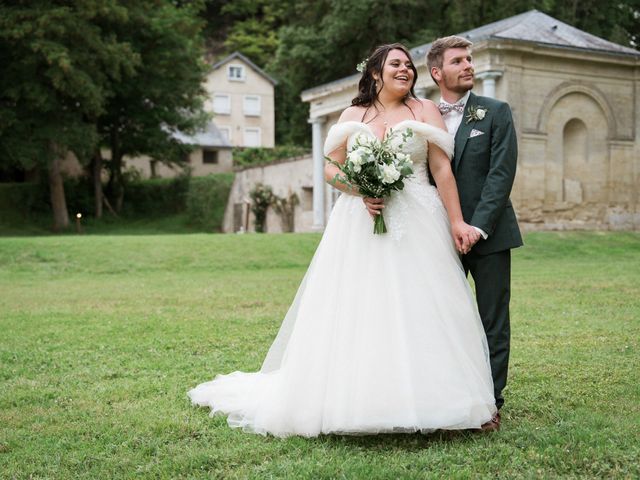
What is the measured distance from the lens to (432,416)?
14.9 feet

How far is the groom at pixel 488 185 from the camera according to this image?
5031 mm

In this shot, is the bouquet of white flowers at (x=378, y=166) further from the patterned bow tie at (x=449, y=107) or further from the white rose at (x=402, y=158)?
the patterned bow tie at (x=449, y=107)

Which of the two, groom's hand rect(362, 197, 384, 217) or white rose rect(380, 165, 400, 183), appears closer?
white rose rect(380, 165, 400, 183)

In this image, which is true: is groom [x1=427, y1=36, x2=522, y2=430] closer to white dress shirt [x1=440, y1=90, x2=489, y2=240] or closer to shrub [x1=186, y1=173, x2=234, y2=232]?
white dress shirt [x1=440, y1=90, x2=489, y2=240]

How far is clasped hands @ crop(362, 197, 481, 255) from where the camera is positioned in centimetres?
493

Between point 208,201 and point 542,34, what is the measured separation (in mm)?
22733

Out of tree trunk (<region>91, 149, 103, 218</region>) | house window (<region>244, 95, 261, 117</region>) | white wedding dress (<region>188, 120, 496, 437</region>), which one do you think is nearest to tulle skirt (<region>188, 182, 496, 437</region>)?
white wedding dress (<region>188, 120, 496, 437</region>)

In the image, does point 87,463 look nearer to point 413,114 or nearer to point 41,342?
point 413,114

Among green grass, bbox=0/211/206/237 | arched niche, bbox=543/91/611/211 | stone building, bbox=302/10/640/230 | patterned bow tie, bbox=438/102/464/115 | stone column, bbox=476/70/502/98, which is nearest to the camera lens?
patterned bow tie, bbox=438/102/464/115

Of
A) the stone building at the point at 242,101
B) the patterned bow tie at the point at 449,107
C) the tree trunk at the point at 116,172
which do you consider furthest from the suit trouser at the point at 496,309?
the stone building at the point at 242,101

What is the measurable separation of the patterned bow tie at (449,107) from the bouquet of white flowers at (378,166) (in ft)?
1.78

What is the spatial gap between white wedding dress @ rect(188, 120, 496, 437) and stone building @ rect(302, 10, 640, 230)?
21317 millimetres

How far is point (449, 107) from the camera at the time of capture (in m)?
5.34

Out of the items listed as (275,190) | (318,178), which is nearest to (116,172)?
(275,190)
